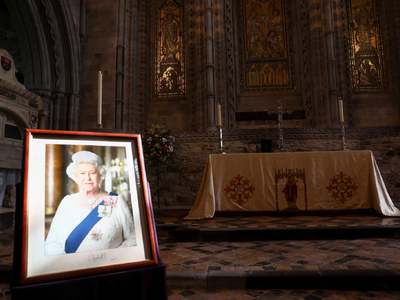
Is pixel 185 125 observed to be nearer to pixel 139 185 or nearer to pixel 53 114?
pixel 53 114

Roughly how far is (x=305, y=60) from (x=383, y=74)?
2.09m

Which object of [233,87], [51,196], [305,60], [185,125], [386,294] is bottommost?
[386,294]

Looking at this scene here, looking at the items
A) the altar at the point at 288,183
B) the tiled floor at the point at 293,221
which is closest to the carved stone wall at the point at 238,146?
the altar at the point at 288,183

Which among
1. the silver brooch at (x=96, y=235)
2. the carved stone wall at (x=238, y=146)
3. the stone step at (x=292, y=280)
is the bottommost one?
the stone step at (x=292, y=280)

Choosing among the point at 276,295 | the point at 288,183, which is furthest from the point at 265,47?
the point at 276,295

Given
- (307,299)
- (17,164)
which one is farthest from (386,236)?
(17,164)

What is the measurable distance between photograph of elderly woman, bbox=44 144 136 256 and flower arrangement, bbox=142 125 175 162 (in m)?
4.56

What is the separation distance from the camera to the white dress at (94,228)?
3.95ft

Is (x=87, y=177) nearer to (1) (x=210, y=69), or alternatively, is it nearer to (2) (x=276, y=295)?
(2) (x=276, y=295)

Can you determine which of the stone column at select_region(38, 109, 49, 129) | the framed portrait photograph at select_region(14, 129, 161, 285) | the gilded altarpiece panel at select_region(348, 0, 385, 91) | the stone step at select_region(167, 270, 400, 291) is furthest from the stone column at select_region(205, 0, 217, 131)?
the framed portrait photograph at select_region(14, 129, 161, 285)

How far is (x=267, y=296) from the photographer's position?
1.96m

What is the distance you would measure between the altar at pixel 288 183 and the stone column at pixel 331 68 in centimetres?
316

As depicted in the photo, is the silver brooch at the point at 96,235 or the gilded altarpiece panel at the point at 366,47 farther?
the gilded altarpiece panel at the point at 366,47

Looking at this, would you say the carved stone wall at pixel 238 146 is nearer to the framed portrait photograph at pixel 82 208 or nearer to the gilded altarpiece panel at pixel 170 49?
the gilded altarpiece panel at pixel 170 49
